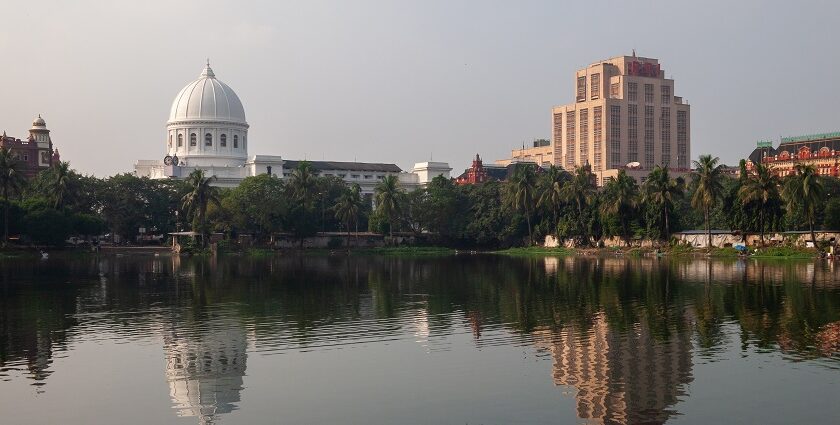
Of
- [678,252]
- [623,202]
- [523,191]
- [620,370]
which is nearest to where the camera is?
[620,370]

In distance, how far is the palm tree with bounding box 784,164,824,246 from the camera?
7644 cm

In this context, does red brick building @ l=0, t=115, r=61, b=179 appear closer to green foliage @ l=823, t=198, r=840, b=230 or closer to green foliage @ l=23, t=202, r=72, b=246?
green foliage @ l=23, t=202, r=72, b=246

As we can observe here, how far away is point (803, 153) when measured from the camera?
157 metres

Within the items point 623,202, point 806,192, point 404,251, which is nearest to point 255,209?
point 404,251

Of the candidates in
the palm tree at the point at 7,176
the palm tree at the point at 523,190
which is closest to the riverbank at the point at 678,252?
the palm tree at the point at 523,190

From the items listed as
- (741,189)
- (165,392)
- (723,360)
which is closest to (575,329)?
(723,360)

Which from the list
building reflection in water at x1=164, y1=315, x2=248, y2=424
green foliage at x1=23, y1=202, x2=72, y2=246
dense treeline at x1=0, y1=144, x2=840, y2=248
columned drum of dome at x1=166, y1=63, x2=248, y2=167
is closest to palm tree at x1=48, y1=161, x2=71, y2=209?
dense treeline at x1=0, y1=144, x2=840, y2=248

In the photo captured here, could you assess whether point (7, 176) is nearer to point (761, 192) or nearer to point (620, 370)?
point (761, 192)

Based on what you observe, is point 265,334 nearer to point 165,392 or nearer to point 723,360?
point 165,392

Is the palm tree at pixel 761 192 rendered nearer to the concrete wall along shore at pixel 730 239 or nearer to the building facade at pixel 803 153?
the concrete wall along shore at pixel 730 239

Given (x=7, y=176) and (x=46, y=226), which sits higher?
(x=7, y=176)

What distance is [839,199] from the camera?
83.9 m

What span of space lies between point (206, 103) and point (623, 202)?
76197 millimetres

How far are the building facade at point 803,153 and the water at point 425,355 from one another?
361ft
